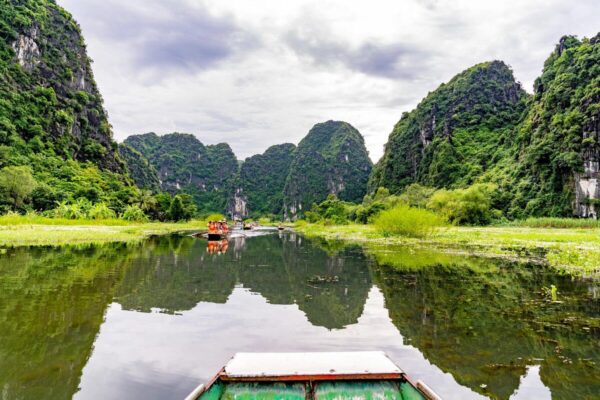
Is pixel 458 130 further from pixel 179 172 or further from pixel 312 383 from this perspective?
pixel 179 172

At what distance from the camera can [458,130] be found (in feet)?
326

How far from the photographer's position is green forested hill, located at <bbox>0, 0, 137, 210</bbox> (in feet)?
188

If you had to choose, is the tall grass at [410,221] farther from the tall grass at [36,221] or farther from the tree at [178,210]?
the tree at [178,210]

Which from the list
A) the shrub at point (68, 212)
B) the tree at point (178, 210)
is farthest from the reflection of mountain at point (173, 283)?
the tree at point (178, 210)

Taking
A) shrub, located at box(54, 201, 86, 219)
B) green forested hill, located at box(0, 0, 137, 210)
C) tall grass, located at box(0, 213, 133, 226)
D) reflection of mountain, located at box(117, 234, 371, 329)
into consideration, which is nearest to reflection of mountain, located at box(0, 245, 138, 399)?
reflection of mountain, located at box(117, 234, 371, 329)

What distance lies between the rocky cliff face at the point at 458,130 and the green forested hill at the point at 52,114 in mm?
70401

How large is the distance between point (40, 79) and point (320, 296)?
84.3 meters

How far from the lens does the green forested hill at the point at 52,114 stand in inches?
2256

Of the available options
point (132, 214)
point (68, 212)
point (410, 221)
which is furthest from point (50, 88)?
point (410, 221)

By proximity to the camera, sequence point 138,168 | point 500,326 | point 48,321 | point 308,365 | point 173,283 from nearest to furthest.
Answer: point 308,365 → point 48,321 → point 500,326 → point 173,283 → point 138,168

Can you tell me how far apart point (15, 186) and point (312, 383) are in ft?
171

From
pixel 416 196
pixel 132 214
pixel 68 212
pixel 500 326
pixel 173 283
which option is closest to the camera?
pixel 500 326

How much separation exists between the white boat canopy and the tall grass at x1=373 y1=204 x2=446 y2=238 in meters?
26.1

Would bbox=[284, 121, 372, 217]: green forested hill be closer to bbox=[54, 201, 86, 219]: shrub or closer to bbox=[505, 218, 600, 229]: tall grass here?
bbox=[505, 218, 600, 229]: tall grass
